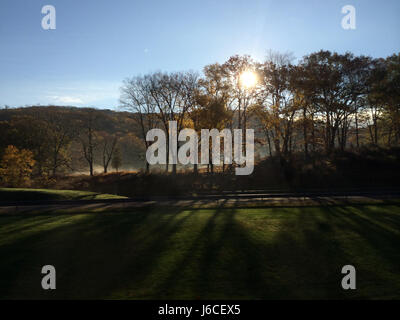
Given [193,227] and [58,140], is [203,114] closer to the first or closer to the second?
[193,227]

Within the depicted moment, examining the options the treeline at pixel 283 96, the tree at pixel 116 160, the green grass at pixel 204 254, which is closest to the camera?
the green grass at pixel 204 254

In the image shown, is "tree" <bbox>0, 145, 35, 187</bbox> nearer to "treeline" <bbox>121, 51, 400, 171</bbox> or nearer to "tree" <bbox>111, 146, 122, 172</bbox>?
"treeline" <bbox>121, 51, 400, 171</bbox>

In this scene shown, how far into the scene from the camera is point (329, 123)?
45.4 metres

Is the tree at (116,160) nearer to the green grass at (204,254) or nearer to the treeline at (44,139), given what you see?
the treeline at (44,139)

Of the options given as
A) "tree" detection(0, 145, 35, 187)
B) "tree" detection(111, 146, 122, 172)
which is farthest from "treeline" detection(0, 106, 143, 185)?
"tree" detection(111, 146, 122, 172)


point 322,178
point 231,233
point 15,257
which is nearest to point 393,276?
point 231,233

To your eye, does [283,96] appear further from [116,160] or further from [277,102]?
[116,160]

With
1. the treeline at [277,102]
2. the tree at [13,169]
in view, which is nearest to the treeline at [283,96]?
the treeline at [277,102]

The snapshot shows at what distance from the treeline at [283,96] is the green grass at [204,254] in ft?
82.3

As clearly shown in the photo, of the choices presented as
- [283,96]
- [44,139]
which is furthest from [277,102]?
[44,139]

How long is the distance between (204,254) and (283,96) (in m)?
33.9

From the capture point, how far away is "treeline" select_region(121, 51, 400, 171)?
4191cm

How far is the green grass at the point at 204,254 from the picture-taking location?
31.1 feet

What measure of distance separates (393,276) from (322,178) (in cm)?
3012
